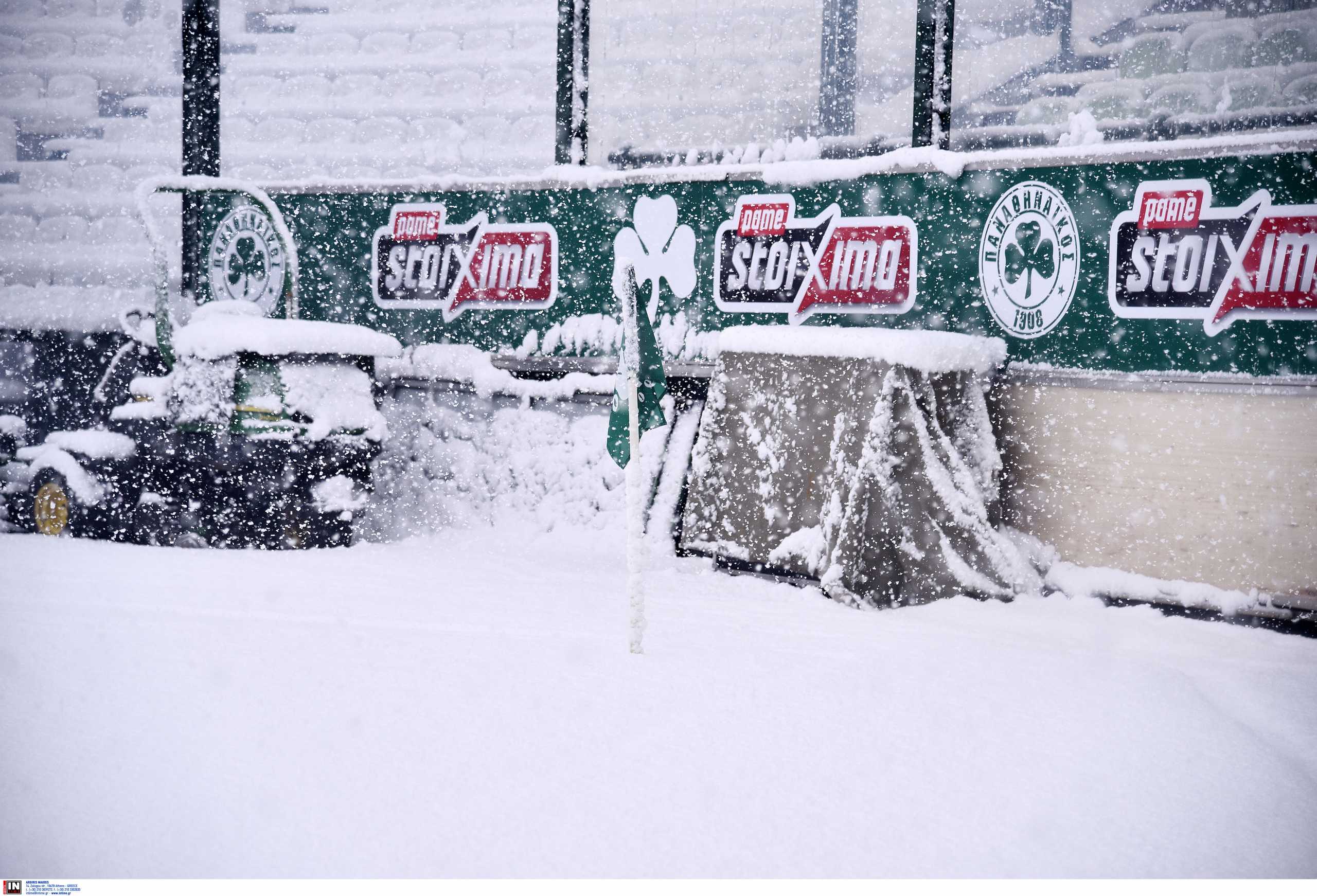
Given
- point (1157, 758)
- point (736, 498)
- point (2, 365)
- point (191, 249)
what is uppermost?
point (191, 249)

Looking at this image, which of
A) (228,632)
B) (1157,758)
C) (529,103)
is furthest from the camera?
(529,103)

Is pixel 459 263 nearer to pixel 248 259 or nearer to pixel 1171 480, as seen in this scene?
pixel 248 259

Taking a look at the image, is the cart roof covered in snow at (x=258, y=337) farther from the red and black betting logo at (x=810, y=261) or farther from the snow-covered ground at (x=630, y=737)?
the red and black betting logo at (x=810, y=261)

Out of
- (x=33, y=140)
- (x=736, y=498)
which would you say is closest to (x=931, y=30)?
(x=736, y=498)

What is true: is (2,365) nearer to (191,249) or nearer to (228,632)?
(191,249)

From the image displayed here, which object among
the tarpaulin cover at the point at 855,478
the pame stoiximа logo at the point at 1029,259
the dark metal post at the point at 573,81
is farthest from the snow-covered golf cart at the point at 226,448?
the pame stoiximа logo at the point at 1029,259

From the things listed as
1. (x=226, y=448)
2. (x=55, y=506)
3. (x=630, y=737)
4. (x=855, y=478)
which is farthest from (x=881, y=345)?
(x=55, y=506)

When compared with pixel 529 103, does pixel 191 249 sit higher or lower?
lower

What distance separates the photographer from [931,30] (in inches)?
242

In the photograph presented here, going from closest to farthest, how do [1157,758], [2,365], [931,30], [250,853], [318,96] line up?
[250,853]
[1157,758]
[931,30]
[2,365]
[318,96]

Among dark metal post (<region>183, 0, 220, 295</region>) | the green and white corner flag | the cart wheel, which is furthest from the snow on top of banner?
dark metal post (<region>183, 0, 220, 295</region>)

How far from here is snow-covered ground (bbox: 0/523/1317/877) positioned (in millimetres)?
2297

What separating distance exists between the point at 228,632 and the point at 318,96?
7599 mm

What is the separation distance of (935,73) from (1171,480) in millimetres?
2901
